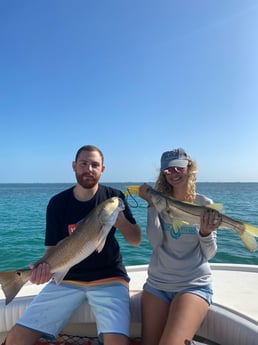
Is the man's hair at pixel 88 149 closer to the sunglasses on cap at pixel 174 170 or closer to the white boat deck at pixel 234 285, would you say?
the sunglasses on cap at pixel 174 170

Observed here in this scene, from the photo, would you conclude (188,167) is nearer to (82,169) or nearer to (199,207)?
(199,207)

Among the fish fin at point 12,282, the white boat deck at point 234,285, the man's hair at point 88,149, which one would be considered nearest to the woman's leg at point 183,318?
the white boat deck at point 234,285

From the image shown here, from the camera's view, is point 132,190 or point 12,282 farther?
point 132,190

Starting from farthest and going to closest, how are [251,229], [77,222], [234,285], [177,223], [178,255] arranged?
[234,285] < [77,222] < [178,255] < [177,223] < [251,229]

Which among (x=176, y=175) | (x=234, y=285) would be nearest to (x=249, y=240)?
(x=176, y=175)

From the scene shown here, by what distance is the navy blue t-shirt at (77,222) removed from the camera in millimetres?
3529

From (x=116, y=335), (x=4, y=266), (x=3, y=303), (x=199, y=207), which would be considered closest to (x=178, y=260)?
(x=199, y=207)

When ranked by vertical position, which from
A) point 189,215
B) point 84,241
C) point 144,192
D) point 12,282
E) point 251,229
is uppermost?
point 144,192

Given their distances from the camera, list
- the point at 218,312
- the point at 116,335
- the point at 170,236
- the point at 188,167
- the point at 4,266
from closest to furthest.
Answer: the point at 116,335 < the point at 218,312 < the point at 170,236 < the point at 188,167 < the point at 4,266

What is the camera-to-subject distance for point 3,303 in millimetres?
3592

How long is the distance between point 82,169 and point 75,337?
2.23 m

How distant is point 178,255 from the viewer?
3.40 meters

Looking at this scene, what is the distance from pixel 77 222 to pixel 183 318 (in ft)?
5.48

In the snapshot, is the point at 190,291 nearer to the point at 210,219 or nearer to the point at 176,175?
the point at 210,219
